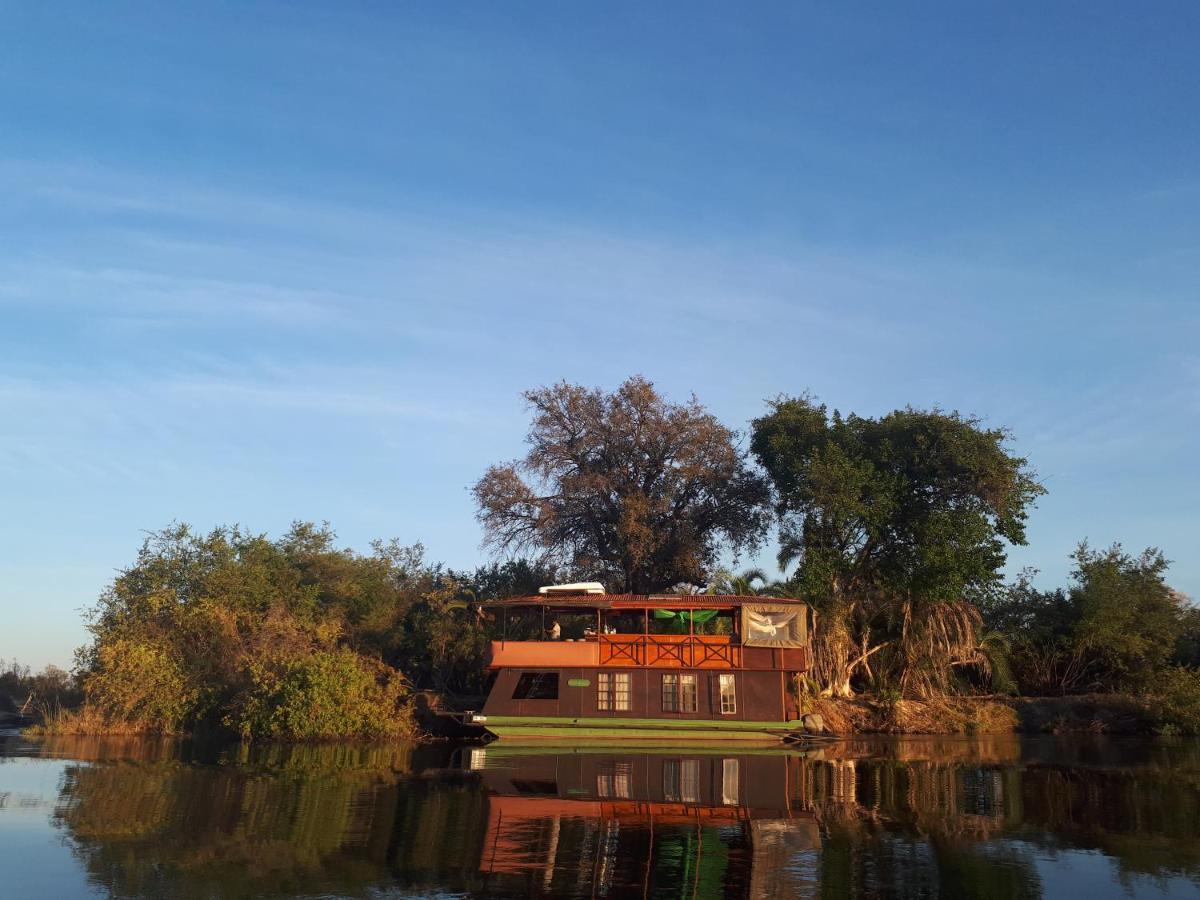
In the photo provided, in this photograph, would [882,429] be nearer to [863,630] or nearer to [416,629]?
[863,630]

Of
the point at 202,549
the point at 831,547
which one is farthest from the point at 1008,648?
the point at 202,549

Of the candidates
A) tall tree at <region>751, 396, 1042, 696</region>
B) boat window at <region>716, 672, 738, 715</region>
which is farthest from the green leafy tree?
tall tree at <region>751, 396, 1042, 696</region>

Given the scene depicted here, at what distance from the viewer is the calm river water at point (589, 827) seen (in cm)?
1062

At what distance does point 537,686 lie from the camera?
93.3 ft

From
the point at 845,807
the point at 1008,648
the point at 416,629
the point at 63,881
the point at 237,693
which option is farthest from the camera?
the point at 1008,648

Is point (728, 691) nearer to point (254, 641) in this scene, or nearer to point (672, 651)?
point (672, 651)

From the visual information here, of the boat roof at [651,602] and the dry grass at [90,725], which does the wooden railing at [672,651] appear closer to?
the boat roof at [651,602]

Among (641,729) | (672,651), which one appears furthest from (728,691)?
(641,729)

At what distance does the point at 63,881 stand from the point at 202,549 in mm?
26877

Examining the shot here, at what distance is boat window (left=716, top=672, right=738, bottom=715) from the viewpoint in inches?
1061

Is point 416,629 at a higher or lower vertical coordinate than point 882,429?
lower

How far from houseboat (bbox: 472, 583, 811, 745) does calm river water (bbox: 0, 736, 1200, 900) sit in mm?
3428

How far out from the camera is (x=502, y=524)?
39656 millimetres

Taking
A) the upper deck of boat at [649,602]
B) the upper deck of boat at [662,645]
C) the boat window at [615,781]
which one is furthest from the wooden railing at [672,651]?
the boat window at [615,781]
